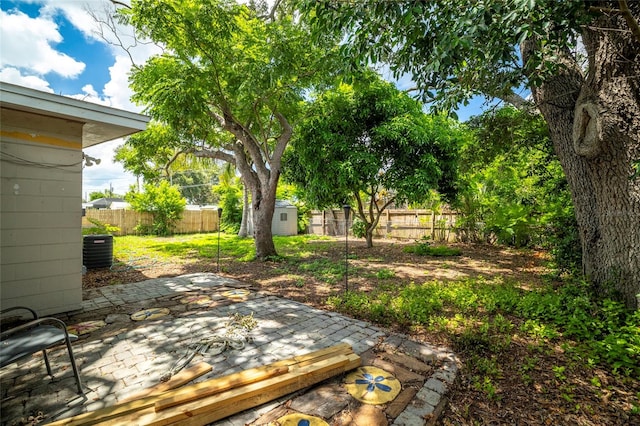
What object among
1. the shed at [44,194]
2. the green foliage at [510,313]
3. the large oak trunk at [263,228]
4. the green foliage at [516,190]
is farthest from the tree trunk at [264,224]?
the green foliage at [516,190]

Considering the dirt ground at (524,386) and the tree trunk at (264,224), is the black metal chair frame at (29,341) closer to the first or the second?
the dirt ground at (524,386)

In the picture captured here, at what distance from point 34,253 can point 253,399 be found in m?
3.62

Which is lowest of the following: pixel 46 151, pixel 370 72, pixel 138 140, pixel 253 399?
pixel 253 399

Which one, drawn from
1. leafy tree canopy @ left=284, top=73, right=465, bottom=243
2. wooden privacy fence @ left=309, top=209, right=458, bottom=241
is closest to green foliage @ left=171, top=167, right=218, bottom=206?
wooden privacy fence @ left=309, top=209, right=458, bottom=241

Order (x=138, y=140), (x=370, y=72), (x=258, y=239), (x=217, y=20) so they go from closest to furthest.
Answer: (x=217, y=20), (x=370, y=72), (x=258, y=239), (x=138, y=140)

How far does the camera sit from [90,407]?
77.9 inches

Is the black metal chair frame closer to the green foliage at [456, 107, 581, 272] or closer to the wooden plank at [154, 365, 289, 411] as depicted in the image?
the wooden plank at [154, 365, 289, 411]

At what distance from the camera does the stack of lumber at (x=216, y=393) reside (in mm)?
1768

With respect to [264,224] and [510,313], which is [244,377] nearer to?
[510,313]

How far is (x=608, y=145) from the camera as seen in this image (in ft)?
10.7

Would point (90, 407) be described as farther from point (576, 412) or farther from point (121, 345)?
point (576, 412)

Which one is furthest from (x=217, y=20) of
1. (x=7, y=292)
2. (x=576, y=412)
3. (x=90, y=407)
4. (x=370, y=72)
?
(x=576, y=412)

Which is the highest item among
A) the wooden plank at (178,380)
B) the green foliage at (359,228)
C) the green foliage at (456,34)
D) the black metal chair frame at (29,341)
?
the green foliage at (456,34)

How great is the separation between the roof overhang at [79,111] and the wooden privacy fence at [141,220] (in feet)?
36.5
